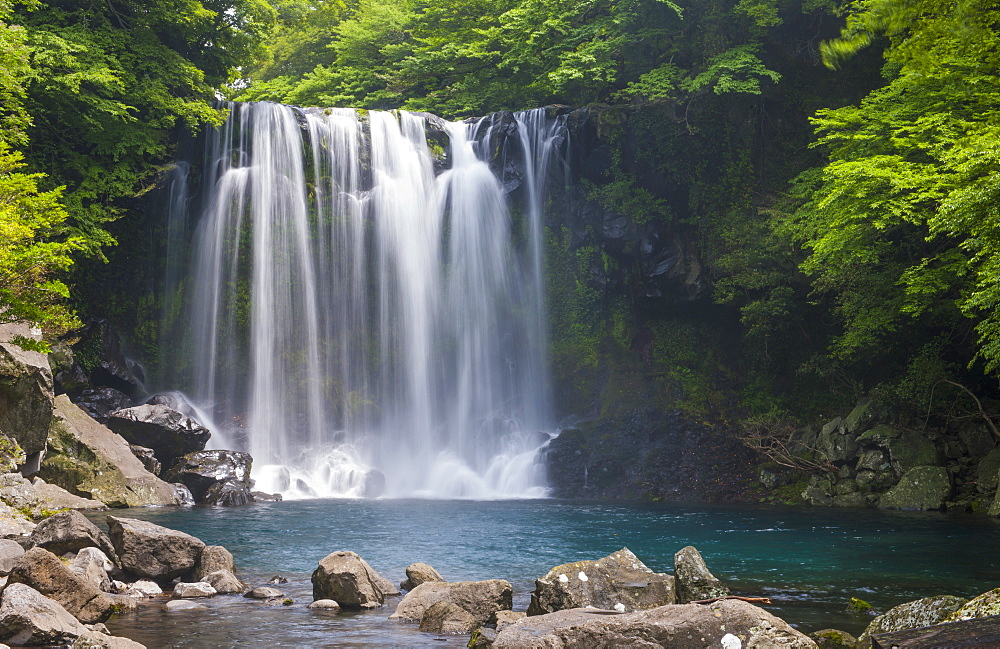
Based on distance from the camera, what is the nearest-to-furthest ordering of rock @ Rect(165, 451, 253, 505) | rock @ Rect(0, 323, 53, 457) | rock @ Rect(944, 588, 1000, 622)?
rock @ Rect(944, 588, 1000, 622), rock @ Rect(0, 323, 53, 457), rock @ Rect(165, 451, 253, 505)

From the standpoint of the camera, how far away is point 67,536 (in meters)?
9.20

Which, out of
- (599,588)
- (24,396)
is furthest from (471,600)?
(24,396)

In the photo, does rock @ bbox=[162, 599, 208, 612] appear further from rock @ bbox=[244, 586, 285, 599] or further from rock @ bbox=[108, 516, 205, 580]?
rock @ bbox=[108, 516, 205, 580]

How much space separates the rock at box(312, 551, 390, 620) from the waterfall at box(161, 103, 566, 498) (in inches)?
580

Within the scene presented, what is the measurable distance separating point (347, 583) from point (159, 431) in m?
13.3

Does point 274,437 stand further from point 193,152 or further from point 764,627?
point 764,627

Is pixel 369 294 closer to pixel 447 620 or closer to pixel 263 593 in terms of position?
pixel 263 593

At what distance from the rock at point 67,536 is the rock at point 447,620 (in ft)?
14.4

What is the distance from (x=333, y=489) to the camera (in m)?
22.3

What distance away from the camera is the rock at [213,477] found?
1859cm

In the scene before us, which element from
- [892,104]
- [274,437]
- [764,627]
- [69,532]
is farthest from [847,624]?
[274,437]

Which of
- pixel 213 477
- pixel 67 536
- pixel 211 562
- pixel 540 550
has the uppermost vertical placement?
pixel 67 536

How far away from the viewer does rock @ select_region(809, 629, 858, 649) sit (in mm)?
5862

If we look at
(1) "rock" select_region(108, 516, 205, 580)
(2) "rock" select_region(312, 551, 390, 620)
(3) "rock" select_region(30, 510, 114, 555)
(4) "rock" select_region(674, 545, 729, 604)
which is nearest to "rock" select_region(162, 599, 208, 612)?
(1) "rock" select_region(108, 516, 205, 580)
